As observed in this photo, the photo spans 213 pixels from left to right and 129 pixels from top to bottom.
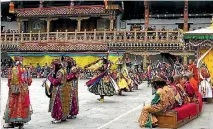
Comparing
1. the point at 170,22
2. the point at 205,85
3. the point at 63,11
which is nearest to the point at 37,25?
the point at 63,11

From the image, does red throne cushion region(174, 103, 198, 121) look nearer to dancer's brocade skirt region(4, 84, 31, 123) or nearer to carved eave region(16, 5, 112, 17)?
dancer's brocade skirt region(4, 84, 31, 123)

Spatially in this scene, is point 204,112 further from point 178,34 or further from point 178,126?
point 178,34

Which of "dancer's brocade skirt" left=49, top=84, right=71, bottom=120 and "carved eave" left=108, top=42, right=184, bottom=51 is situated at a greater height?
"carved eave" left=108, top=42, right=184, bottom=51

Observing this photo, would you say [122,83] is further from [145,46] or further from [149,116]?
[145,46]

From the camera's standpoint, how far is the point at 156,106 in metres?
9.23

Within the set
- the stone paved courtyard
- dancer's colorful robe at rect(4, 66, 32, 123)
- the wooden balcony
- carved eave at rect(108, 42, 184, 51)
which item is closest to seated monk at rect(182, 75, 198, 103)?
the stone paved courtyard

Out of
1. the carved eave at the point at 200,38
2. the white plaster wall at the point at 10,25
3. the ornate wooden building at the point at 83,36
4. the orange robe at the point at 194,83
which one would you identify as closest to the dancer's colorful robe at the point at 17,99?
the orange robe at the point at 194,83

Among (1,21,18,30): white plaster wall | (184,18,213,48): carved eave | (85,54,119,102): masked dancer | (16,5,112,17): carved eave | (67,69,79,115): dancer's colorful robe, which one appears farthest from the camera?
(1,21,18,30): white plaster wall

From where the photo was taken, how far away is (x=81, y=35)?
3206cm

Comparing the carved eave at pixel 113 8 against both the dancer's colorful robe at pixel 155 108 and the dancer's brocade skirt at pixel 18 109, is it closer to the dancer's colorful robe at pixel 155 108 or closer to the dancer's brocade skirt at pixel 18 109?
the dancer's colorful robe at pixel 155 108

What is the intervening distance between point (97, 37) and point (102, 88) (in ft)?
57.2

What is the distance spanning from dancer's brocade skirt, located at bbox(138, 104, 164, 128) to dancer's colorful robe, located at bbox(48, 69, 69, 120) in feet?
6.45

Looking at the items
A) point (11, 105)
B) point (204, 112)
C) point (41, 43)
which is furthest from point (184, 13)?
point (11, 105)

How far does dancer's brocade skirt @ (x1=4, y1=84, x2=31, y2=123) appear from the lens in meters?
8.83
